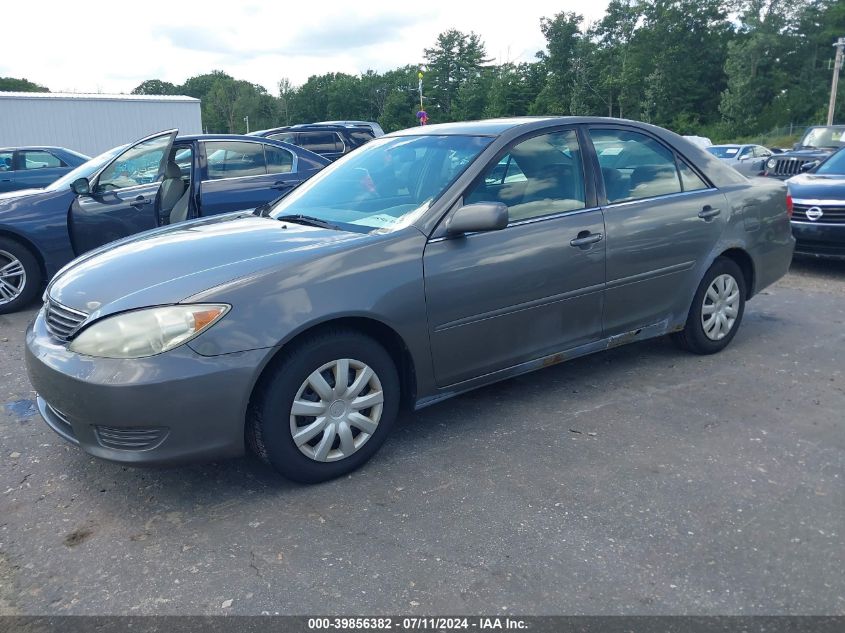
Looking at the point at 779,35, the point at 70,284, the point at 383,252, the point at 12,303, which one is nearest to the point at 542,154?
the point at 383,252

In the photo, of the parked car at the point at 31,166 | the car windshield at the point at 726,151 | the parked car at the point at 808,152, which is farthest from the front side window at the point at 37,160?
the car windshield at the point at 726,151

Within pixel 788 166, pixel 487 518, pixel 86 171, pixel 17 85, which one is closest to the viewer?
pixel 487 518

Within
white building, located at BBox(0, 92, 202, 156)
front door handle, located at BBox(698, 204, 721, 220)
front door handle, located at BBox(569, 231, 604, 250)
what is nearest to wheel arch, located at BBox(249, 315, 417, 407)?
front door handle, located at BBox(569, 231, 604, 250)

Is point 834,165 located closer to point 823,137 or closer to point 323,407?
point 323,407

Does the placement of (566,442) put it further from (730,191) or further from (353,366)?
(730,191)

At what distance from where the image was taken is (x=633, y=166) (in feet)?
14.9

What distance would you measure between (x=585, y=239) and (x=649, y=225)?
1.85ft

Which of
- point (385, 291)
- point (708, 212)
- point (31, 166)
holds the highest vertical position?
point (31, 166)

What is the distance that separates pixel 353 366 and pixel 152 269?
3.31 feet

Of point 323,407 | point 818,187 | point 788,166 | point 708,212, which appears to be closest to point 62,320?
point 323,407

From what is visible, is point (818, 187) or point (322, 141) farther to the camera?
point (322, 141)

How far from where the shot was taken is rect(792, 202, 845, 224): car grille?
25.1 ft

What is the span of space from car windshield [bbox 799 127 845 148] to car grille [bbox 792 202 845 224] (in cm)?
1052

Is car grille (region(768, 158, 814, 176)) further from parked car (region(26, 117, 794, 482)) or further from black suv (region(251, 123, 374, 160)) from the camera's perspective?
parked car (region(26, 117, 794, 482))
